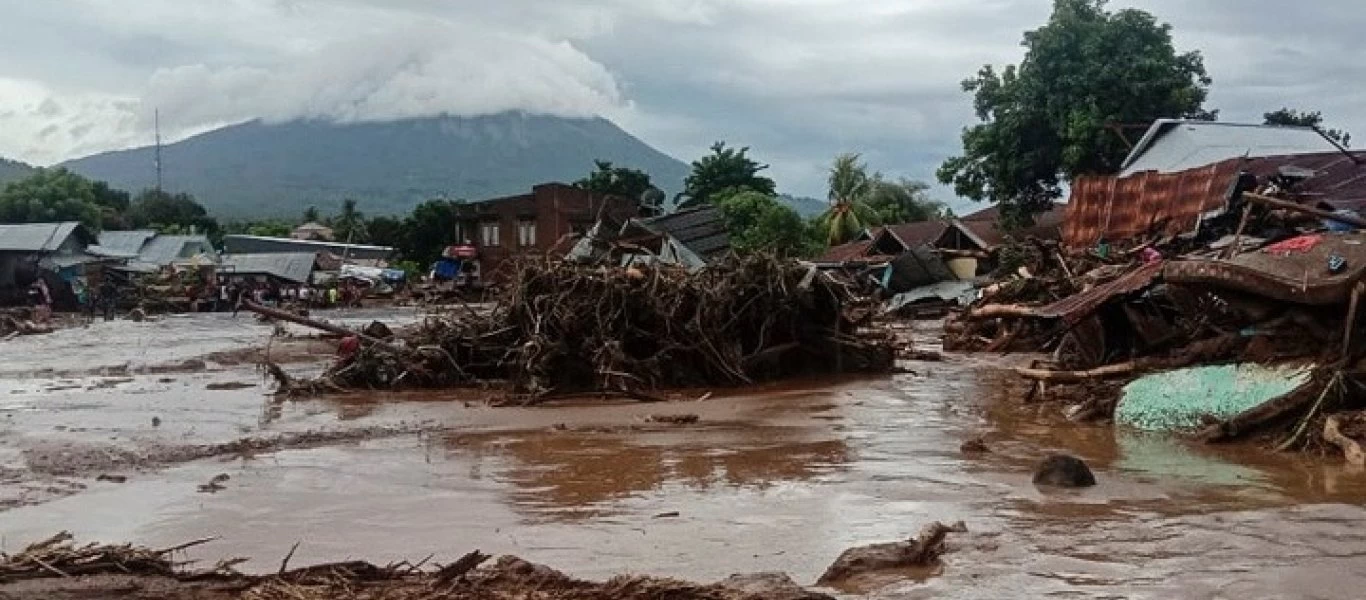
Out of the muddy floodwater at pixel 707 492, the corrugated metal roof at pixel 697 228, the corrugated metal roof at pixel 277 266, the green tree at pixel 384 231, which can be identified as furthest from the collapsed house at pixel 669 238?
the green tree at pixel 384 231

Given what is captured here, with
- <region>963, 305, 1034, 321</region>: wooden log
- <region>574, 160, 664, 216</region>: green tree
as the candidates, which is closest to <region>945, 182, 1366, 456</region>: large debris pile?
<region>963, 305, 1034, 321</region>: wooden log

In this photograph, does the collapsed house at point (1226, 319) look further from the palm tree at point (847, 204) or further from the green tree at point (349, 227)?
the green tree at point (349, 227)

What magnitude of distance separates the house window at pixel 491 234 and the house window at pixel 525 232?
1552mm

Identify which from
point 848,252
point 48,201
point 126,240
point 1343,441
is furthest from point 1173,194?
point 48,201

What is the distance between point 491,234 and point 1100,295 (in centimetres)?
5015

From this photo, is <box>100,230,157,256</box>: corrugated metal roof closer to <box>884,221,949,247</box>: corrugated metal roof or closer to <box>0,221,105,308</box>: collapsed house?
<box>0,221,105,308</box>: collapsed house

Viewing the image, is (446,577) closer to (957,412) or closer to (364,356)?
(957,412)

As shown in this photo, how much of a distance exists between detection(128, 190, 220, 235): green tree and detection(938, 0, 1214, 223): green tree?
54.0 m

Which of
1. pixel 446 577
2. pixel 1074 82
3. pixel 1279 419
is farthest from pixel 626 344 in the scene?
pixel 1074 82

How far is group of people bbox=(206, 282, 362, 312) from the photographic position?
154ft

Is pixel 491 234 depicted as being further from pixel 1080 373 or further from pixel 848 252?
pixel 1080 373

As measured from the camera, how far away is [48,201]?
6106 cm

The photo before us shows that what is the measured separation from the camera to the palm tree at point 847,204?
54250 mm

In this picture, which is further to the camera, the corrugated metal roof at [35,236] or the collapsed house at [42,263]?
the corrugated metal roof at [35,236]
